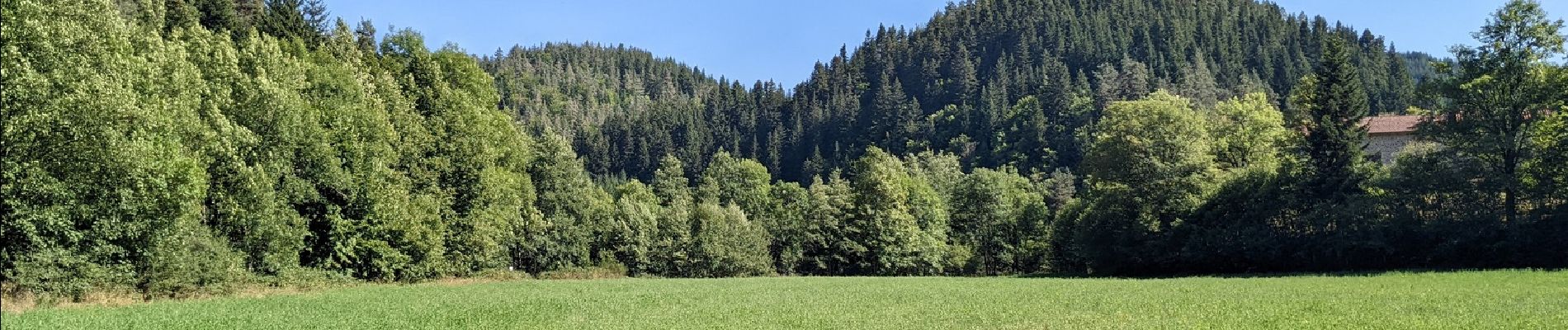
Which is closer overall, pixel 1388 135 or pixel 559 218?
pixel 559 218

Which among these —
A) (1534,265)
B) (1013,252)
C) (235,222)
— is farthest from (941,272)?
(235,222)

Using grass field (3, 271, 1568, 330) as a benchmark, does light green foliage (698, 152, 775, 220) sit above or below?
above

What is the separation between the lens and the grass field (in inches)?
851

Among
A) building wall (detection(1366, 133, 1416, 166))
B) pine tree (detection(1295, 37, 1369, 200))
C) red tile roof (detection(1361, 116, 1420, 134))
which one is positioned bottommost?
pine tree (detection(1295, 37, 1369, 200))

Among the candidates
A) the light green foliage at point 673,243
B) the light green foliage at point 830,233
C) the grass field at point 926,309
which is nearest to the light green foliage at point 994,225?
the light green foliage at point 830,233

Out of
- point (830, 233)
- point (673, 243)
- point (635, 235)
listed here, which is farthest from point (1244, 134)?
point (635, 235)

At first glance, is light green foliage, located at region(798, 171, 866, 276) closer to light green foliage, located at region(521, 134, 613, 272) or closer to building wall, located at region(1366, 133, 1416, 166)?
light green foliage, located at region(521, 134, 613, 272)

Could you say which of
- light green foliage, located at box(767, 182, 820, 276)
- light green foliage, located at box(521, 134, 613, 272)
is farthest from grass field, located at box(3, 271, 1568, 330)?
light green foliage, located at box(767, 182, 820, 276)

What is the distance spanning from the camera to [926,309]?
28000 mm

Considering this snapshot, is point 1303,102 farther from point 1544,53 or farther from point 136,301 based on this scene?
point 136,301

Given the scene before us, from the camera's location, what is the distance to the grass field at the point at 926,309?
2161 centimetres

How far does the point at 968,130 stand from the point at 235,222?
156 metres

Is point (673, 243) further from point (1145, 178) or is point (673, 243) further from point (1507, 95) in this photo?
point (1507, 95)

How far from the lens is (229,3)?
49469mm
